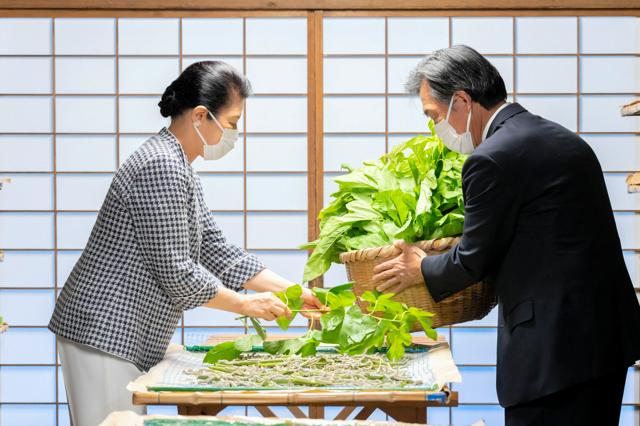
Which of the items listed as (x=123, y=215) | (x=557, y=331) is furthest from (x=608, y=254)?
(x=123, y=215)

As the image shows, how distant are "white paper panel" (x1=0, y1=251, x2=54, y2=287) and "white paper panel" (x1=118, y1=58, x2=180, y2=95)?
3.12 ft

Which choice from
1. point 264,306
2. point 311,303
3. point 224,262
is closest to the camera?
point 264,306

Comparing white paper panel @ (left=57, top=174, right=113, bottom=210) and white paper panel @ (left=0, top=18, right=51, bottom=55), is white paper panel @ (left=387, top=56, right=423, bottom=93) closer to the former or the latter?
white paper panel @ (left=57, top=174, right=113, bottom=210)

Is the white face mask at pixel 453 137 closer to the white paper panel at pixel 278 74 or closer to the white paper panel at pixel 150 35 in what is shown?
the white paper panel at pixel 278 74

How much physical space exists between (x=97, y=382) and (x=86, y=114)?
2286mm

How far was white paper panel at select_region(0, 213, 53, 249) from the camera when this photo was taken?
14.2 feet

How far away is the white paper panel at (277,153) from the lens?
4289 mm

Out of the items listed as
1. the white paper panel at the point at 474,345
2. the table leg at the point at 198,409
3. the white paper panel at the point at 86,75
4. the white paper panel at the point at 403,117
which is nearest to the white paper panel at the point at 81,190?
the white paper panel at the point at 86,75

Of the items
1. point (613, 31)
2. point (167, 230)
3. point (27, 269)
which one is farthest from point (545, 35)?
point (27, 269)

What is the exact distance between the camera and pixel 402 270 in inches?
91.2

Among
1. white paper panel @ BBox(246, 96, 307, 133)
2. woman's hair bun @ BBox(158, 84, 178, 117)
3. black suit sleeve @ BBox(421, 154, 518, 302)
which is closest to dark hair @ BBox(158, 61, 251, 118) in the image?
woman's hair bun @ BBox(158, 84, 178, 117)

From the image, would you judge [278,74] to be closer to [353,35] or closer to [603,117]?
[353,35]

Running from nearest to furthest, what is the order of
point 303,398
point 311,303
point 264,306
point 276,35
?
point 303,398 < point 264,306 < point 311,303 < point 276,35

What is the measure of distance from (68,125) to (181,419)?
9.56ft
